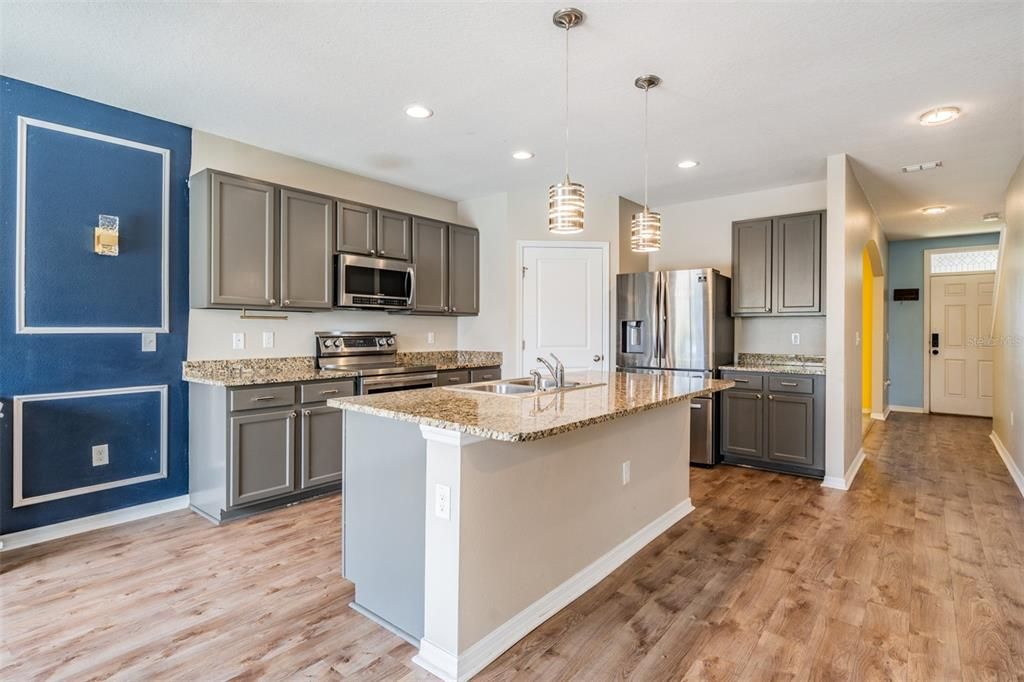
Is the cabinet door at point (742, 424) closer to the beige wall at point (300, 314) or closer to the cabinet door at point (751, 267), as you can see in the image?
the cabinet door at point (751, 267)

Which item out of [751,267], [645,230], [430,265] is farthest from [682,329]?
[430,265]

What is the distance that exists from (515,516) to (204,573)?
1672 mm

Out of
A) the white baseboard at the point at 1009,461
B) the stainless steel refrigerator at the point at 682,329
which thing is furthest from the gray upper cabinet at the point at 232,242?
the white baseboard at the point at 1009,461

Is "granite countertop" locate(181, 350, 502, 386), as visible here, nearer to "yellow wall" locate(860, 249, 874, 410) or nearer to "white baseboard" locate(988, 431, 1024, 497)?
"white baseboard" locate(988, 431, 1024, 497)

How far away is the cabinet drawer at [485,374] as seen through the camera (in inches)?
192

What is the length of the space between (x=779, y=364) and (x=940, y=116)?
2.31 m

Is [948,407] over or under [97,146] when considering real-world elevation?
under

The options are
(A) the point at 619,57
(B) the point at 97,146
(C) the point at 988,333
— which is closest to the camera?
(A) the point at 619,57

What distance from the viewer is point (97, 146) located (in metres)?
3.12

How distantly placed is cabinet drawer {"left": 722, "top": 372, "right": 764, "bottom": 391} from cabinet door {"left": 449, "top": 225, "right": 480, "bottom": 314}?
2.45 m

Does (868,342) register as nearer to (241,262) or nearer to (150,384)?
(241,262)

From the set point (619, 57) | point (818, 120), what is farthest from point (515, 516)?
point (818, 120)

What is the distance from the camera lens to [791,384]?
4.32 meters

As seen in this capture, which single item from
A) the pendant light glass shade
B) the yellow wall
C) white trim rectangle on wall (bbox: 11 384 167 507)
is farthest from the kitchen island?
the yellow wall
